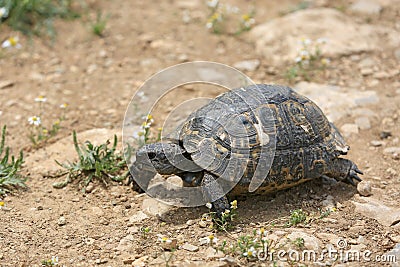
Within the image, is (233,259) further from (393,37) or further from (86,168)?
(393,37)

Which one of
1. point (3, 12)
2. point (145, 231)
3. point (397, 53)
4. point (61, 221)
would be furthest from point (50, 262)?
point (397, 53)

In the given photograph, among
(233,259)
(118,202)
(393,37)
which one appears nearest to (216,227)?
(233,259)

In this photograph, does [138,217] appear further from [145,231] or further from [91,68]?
[91,68]

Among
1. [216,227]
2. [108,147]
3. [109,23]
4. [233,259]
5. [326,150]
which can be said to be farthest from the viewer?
[109,23]

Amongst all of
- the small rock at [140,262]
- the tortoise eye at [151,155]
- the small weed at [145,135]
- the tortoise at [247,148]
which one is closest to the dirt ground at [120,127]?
the small rock at [140,262]

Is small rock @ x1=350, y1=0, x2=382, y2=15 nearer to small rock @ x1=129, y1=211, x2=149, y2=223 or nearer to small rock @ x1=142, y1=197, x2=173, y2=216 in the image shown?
small rock @ x1=142, y1=197, x2=173, y2=216
